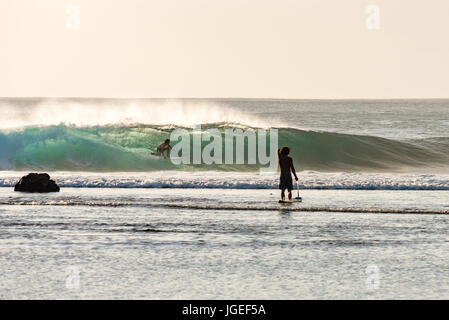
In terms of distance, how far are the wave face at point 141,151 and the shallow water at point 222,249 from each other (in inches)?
629

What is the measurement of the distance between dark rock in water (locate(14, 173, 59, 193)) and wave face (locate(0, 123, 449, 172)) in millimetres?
11686

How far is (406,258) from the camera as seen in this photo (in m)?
10.2

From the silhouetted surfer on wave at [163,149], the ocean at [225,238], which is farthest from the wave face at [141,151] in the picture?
the ocean at [225,238]

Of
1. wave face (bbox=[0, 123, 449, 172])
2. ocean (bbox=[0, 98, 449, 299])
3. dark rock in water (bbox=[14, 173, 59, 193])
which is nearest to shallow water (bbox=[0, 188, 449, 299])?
ocean (bbox=[0, 98, 449, 299])

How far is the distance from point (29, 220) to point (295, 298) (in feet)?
24.4

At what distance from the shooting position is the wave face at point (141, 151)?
110 ft

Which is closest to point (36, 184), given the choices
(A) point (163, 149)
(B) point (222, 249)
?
(B) point (222, 249)

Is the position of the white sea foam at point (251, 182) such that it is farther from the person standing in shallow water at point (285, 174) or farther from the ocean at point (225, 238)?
the person standing in shallow water at point (285, 174)

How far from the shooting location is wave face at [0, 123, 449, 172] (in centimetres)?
3362

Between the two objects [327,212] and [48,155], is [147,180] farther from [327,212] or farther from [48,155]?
[48,155]

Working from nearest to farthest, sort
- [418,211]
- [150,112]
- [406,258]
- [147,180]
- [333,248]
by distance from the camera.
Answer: [406,258] < [333,248] < [418,211] < [147,180] < [150,112]

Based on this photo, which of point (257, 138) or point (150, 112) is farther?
point (150, 112)

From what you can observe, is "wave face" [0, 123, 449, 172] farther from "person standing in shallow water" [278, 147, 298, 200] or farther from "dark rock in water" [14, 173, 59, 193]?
"person standing in shallow water" [278, 147, 298, 200]
